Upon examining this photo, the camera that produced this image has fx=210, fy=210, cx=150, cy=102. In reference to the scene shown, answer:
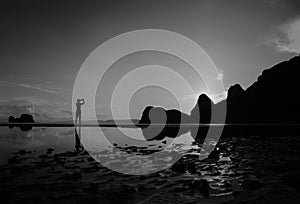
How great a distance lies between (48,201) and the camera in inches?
376

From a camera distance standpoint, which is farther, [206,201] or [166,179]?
[166,179]

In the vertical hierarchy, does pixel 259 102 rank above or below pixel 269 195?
above

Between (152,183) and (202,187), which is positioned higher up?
(202,187)

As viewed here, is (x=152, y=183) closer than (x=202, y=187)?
No

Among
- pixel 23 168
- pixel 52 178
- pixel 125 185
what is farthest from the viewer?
pixel 23 168

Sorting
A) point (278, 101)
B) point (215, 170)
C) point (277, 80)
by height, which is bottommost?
point (215, 170)

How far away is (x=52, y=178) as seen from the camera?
13.5 meters

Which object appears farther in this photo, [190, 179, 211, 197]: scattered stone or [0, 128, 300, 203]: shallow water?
[190, 179, 211, 197]: scattered stone

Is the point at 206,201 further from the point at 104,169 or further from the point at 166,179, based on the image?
the point at 104,169

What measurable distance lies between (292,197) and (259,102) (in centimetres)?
19136

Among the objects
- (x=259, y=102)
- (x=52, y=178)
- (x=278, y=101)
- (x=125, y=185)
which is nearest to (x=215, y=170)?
(x=125, y=185)

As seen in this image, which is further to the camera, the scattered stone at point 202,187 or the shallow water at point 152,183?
the scattered stone at point 202,187

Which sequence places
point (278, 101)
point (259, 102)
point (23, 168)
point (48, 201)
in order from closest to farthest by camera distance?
A: point (48, 201) < point (23, 168) < point (278, 101) < point (259, 102)

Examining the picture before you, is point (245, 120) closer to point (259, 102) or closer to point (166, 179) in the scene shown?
point (259, 102)
